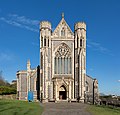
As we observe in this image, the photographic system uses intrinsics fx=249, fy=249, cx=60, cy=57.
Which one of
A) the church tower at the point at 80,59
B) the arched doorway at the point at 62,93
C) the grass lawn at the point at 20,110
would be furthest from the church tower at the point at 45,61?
the grass lawn at the point at 20,110

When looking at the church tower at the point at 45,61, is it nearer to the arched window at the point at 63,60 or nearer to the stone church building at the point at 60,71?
the stone church building at the point at 60,71

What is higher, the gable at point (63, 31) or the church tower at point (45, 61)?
the gable at point (63, 31)

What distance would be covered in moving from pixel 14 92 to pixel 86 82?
2136 cm

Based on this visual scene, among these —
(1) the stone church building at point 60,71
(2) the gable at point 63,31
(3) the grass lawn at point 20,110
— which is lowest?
(3) the grass lawn at point 20,110

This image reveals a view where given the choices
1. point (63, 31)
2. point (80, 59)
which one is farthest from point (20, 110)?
point (63, 31)

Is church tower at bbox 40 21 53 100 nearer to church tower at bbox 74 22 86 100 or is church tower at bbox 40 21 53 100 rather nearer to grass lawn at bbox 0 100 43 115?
church tower at bbox 74 22 86 100

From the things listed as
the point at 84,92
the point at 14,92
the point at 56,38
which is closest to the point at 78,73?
the point at 84,92

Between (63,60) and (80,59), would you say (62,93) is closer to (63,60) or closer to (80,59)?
(63,60)

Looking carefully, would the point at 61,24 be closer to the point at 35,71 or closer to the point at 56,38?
the point at 56,38

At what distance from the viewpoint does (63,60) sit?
52.2m

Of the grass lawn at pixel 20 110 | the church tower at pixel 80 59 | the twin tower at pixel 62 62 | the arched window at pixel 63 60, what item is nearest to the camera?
the grass lawn at pixel 20 110

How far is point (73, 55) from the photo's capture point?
52250 mm

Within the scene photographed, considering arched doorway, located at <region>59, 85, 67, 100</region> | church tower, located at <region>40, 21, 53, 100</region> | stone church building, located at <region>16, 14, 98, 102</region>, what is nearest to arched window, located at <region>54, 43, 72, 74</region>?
stone church building, located at <region>16, 14, 98, 102</region>

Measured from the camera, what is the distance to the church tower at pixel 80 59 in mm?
49875
